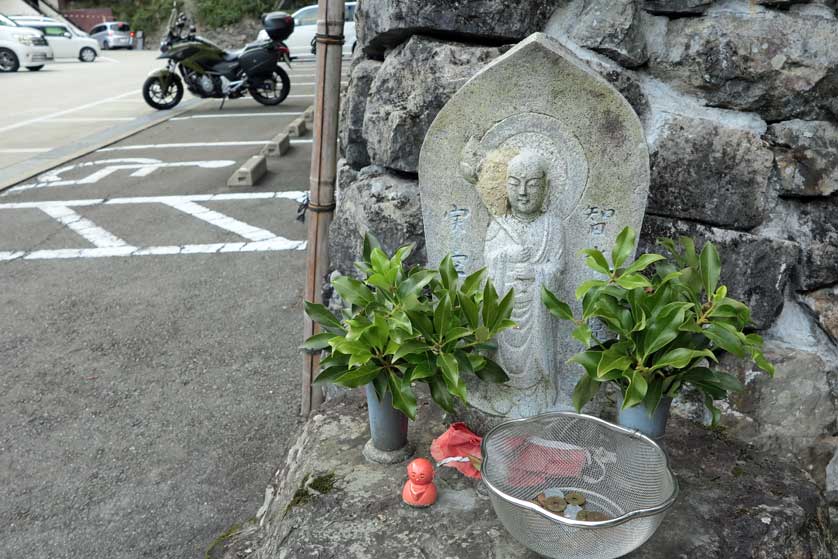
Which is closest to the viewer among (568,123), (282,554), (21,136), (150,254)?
(282,554)

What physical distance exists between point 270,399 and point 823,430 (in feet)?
8.04

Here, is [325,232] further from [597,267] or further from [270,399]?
[597,267]

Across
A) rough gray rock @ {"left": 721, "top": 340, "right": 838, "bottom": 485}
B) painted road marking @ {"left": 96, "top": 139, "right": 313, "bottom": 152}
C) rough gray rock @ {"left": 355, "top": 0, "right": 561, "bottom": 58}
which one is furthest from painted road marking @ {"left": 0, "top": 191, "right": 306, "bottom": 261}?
rough gray rock @ {"left": 721, "top": 340, "right": 838, "bottom": 485}

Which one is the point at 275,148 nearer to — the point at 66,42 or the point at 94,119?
the point at 94,119

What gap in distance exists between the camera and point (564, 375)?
8.11ft

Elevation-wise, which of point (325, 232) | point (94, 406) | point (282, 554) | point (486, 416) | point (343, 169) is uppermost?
point (343, 169)

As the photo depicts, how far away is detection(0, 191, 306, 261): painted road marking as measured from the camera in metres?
5.51

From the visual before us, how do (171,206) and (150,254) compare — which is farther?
(171,206)

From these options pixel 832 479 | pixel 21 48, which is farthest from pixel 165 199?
pixel 21 48

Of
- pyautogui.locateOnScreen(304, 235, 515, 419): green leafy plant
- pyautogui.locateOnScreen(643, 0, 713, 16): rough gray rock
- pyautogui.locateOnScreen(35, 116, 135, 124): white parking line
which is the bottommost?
pyautogui.locateOnScreen(35, 116, 135, 124): white parking line

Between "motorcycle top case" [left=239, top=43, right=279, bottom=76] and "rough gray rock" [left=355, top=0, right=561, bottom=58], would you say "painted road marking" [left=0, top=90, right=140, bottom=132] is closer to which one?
"motorcycle top case" [left=239, top=43, right=279, bottom=76]

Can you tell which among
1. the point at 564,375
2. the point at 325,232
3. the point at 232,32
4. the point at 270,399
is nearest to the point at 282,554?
the point at 564,375

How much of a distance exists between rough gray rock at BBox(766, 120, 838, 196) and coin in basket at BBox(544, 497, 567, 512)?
4.25 feet

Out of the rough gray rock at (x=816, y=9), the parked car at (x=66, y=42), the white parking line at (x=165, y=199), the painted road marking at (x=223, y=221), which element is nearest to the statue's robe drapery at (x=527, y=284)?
the rough gray rock at (x=816, y=9)
